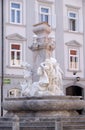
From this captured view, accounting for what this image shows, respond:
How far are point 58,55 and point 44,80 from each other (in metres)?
16.2

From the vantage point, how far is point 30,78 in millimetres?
15406

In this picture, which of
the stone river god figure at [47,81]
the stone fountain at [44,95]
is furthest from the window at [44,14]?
the stone river god figure at [47,81]

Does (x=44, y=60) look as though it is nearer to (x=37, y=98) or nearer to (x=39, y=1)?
(x=37, y=98)

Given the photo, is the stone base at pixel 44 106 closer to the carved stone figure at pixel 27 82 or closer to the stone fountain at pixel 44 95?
the stone fountain at pixel 44 95

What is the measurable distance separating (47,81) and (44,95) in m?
0.82

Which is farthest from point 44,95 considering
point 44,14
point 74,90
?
point 74,90

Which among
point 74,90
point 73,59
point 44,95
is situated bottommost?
point 74,90

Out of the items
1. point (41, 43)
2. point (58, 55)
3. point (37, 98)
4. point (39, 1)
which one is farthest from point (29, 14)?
point (37, 98)

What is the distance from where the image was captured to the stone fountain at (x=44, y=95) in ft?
44.5

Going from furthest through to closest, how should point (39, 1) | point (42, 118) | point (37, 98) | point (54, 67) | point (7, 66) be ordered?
point (39, 1) → point (7, 66) → point (54, 67) → point (37, 98) → point (42, 118)

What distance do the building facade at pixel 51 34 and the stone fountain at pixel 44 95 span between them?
42.0 feet

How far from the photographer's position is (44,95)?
45.3 feet

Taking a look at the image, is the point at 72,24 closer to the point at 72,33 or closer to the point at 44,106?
the point at 72,33

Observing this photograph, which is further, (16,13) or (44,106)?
(16,13)
